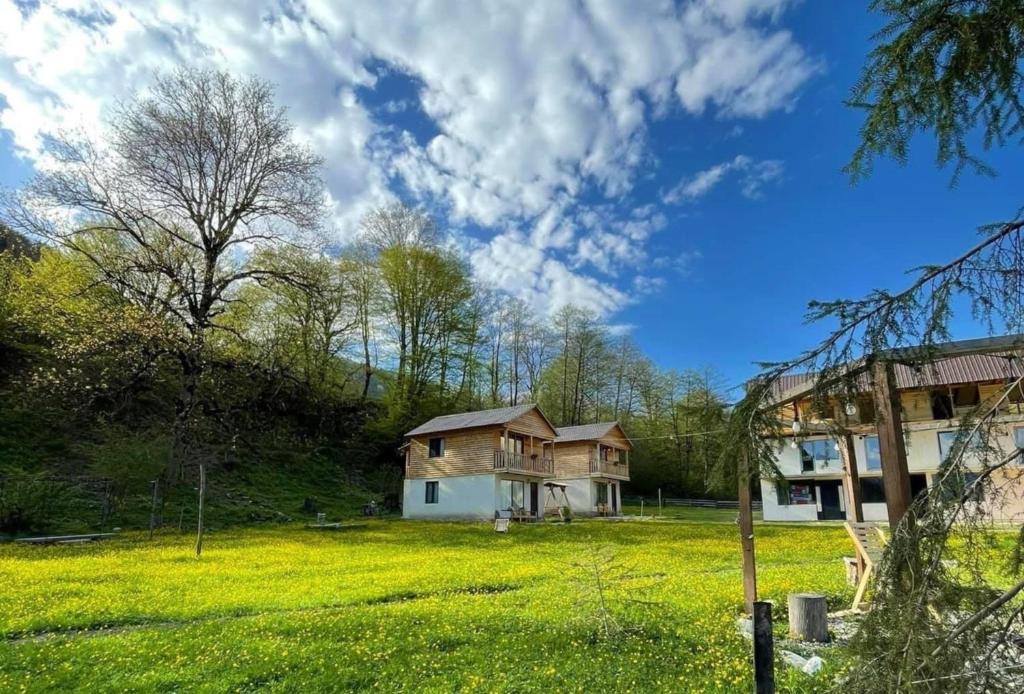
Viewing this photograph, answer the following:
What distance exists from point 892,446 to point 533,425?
83.4 feet

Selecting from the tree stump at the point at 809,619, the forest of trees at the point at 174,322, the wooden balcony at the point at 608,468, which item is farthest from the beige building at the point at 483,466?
the tree stump at the point at 809,619

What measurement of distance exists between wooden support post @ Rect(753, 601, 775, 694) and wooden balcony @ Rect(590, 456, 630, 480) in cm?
3151

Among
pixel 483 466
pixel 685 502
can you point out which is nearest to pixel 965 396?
pixel 685 502

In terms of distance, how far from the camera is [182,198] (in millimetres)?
20578

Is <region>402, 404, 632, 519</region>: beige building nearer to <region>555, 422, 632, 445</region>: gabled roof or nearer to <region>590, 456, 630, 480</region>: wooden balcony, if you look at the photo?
<region>555, 422, 632, 445</region>: gabled roof

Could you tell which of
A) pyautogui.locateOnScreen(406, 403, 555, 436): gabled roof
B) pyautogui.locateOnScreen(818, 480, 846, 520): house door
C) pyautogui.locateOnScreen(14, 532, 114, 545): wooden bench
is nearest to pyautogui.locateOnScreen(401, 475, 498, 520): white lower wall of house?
pyautogui.locateOnScreen(406, 403, 555, 436): gabled roof

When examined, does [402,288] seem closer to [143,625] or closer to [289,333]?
[289,333]

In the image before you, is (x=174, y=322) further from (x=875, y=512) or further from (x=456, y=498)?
(x=875, y=512)

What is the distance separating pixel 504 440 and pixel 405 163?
49.3 ft

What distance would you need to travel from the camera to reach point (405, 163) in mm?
16703

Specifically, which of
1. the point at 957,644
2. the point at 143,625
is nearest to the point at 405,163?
the point at 143,625

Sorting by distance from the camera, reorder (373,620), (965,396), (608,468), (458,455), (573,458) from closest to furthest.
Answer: (373,620) → (965,396) → (458,455) → (573,458) → (608,468)

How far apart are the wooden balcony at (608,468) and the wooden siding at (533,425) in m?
3.94

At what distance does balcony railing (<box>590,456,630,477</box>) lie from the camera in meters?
34.2
